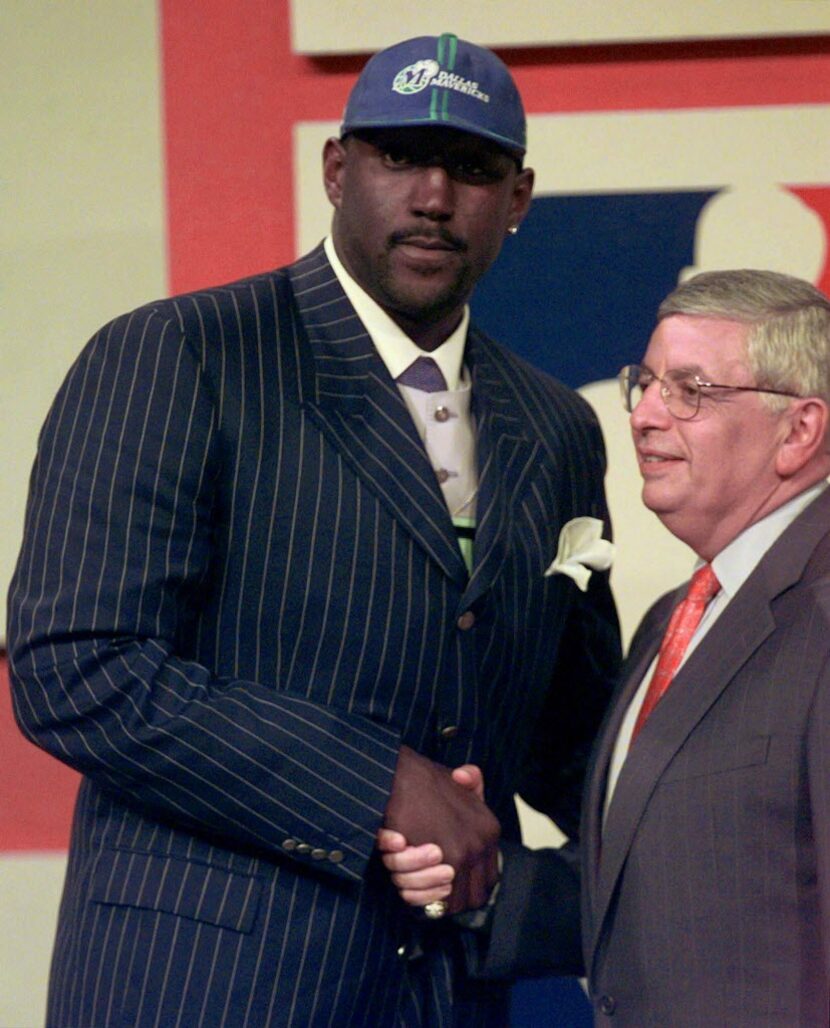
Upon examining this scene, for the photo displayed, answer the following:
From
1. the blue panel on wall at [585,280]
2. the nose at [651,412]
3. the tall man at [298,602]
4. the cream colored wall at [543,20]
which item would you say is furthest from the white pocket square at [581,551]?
the cream colored wall at [543,20]

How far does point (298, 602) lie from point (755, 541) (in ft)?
1.65

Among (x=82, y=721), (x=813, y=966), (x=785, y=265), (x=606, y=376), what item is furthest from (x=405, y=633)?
(x=785, y=265)

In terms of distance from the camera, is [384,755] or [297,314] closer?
[384,755]

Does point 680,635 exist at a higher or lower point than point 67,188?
lower

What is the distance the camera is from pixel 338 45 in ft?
8.66

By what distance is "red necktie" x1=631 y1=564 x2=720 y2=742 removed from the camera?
66.5 inches

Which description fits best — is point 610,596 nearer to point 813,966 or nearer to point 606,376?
point 813,966

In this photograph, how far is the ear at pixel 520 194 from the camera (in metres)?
1.76

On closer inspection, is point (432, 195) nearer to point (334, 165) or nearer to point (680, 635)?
point (334, 165)

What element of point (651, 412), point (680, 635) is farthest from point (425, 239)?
point (680, 635)

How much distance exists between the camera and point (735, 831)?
147cm

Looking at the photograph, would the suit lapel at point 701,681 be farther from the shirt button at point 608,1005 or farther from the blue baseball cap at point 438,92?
the blue baseball cap at point 438,92

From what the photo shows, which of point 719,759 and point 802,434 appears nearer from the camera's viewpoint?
point 719,759

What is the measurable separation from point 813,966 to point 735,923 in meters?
0.08
